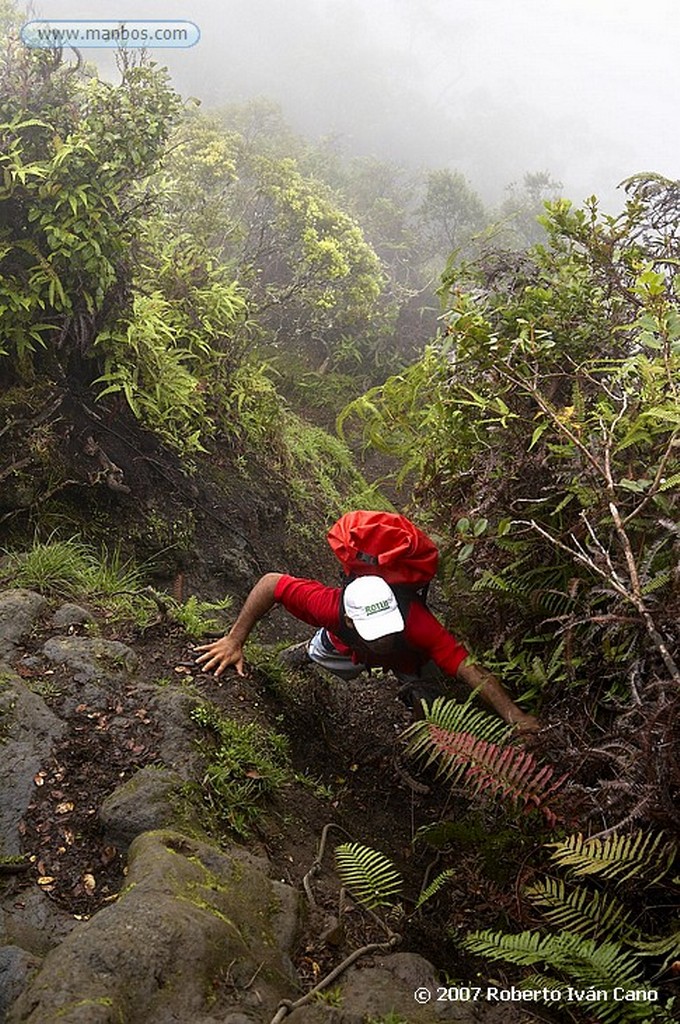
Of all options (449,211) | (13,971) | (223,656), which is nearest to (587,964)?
(13,971)

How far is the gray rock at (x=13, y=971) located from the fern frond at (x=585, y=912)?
162 centimetres

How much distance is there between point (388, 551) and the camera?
4.14 metres

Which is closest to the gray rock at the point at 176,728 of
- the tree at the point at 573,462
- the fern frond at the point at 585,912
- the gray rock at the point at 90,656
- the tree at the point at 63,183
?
the gray rock at the point at 90,656

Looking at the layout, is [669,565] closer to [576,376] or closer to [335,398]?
[576,376]

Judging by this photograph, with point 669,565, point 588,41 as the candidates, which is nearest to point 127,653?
point 669,565

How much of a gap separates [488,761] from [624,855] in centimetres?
66

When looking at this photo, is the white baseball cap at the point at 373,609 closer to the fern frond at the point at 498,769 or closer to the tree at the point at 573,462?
the tree at the point at 573,462

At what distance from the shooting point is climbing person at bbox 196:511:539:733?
13.0 ft

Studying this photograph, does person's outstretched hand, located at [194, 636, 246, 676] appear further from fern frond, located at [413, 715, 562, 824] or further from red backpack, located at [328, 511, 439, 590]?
fern frond, located at [413, 715, 562, 824]

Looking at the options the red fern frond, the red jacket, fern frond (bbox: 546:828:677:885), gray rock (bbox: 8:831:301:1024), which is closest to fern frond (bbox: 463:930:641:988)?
fern frond (bbox: 546:828:677:885)

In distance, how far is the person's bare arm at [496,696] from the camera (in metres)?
3.39

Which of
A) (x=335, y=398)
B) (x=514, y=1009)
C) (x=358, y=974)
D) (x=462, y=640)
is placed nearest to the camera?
(x=514, y=1009)

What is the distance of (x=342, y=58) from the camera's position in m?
62.6

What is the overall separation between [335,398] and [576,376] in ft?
37.0
